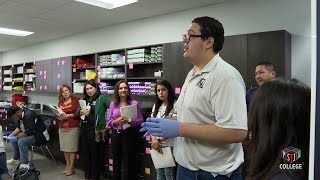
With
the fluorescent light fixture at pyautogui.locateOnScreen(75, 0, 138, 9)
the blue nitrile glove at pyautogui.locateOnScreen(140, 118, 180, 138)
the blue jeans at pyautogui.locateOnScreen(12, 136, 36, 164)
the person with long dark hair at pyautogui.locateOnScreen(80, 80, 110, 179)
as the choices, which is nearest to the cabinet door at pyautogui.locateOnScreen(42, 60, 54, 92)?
the blue jeans at pyautogui.locateOnScreen(12, 136, 36, 164)

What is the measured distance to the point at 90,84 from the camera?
377 cm

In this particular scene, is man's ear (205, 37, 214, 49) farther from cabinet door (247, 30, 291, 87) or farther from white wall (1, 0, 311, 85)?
cabinet door (247, 30, 291, 87)

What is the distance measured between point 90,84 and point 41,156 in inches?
97.4

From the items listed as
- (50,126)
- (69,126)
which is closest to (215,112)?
(69,126)

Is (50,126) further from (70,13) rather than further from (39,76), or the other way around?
(70,13)

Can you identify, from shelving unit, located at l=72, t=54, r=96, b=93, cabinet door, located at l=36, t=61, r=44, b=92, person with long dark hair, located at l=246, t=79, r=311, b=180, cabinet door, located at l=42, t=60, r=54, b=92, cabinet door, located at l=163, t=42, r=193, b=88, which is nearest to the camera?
person with long dark hair, located at l=246, t=79, r=311, b=180

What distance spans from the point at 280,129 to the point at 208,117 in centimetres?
44

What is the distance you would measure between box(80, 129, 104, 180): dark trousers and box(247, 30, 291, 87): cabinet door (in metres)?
2.27

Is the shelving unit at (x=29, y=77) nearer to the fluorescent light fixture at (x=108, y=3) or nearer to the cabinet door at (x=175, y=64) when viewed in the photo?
the fluorescent light fixture at (x=108, y=3)

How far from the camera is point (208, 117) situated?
1.20 metres

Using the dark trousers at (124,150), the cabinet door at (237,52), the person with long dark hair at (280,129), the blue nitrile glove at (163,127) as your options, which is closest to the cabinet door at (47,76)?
the dark trousers at (124,150)

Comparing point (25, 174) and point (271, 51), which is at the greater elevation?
point (271, 51)

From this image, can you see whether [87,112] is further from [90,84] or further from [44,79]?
[44,79]

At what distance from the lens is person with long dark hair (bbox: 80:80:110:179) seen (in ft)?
11.9
